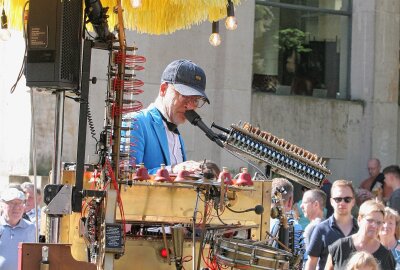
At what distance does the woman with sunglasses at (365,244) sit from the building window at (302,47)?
23.9 ft

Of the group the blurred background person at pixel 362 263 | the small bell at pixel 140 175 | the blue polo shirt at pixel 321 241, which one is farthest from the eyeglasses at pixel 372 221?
the small bell at pixel 140 175

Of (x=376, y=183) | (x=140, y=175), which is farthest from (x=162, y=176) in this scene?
(x=376, y=183)

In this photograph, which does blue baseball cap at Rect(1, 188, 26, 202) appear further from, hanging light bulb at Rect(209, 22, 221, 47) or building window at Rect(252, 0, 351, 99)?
building window at Rect(252, 0, 351, 99)

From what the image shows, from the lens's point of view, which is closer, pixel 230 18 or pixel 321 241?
pixel 230 18

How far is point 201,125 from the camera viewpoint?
6.52m

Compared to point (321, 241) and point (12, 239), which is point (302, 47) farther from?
point (12, 239)

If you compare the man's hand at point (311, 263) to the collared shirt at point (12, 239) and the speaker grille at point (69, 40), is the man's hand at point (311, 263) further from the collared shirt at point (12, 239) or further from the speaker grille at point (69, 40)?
the speaker grille at point (69, 40)

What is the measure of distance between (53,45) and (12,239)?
180 inches

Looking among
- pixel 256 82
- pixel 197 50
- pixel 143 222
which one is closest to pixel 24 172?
pixel 197 50

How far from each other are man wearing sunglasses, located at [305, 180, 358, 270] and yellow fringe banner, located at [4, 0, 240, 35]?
3.07 meters

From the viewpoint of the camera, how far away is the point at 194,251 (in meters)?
5.98

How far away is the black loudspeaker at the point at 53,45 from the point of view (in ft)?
19.1

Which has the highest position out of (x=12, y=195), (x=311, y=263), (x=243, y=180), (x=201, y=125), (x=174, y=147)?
(x=201, y=125)

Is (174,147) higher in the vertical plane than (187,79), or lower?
lower
